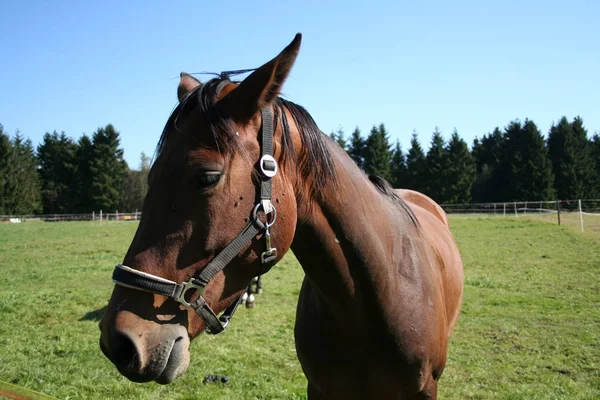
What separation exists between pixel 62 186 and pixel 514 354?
5741cm

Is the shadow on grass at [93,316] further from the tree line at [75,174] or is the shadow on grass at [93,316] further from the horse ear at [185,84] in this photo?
the tree line at [75,174]

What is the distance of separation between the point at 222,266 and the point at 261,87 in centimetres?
68

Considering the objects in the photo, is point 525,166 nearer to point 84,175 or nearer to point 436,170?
point 436,170

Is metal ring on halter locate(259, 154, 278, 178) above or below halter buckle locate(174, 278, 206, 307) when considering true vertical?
above

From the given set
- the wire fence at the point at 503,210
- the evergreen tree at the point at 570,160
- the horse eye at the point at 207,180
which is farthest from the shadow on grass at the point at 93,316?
the evergreen tree at the point at 570,160

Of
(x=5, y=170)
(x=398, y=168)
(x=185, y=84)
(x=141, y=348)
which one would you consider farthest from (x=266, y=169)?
(x=5, y=170)

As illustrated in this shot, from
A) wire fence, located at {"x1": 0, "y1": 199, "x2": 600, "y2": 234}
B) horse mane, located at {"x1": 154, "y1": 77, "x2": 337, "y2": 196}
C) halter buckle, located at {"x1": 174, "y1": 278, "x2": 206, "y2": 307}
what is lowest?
wire fence, located at {"x1": 0, "y1": 199, "x2": 600, "y2": 234}

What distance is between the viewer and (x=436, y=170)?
47812mm

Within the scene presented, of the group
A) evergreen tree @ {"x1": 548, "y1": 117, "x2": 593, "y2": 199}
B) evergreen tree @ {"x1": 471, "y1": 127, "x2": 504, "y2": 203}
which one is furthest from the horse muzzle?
evergreen tree @ {"x1": 548, "y1": 117, "x2": 593, "y2": 199}

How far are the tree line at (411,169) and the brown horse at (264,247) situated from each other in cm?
4329

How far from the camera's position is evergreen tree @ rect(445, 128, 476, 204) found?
155 ft

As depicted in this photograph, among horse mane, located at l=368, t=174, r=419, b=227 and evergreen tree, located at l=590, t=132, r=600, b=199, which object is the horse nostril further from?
evergreen tree, located at l=590, t=132, r=600, b=199

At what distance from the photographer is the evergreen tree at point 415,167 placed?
48875mm

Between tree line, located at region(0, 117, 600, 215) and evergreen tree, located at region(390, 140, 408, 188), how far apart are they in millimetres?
119
